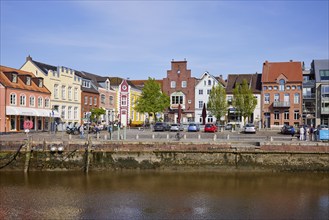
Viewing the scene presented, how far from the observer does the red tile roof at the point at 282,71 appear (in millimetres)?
65312

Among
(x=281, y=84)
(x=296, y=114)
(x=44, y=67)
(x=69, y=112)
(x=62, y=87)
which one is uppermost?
(x=44, y=67)

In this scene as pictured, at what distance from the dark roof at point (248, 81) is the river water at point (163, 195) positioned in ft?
132

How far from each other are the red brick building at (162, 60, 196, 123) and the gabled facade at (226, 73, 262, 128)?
676cm

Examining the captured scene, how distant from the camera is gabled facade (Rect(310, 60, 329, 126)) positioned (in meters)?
63.6

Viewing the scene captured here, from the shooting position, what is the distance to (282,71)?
219ft

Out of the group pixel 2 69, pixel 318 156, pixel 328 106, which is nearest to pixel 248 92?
pixel 328 106

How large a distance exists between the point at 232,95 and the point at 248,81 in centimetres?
422

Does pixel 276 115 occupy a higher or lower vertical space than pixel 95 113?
lower

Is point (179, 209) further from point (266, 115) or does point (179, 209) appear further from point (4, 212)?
point (266, 115)

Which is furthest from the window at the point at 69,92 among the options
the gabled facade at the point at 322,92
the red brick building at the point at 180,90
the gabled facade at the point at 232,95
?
the gabled facade at the point at 322,92

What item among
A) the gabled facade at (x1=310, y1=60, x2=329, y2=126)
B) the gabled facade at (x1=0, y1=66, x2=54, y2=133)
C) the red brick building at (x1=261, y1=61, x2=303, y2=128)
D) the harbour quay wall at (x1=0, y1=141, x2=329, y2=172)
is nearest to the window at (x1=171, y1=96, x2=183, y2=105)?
the red brick building at (x1=261, y1=61, x2=303, y2=128)

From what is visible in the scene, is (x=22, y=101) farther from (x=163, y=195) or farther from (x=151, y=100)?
(x=163, y=195)

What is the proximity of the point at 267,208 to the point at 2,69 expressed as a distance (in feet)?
133

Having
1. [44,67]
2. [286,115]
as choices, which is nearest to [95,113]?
[44,67]
